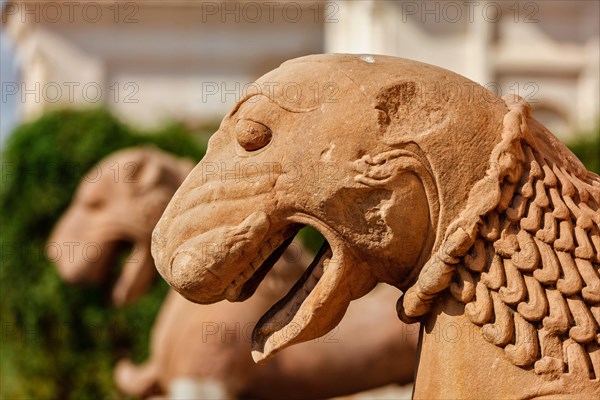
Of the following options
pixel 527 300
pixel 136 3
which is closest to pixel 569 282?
pixel 527 300

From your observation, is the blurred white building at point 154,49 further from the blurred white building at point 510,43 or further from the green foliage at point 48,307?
the green foliage at point 48,307

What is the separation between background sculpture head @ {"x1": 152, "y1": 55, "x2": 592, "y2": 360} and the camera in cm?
270

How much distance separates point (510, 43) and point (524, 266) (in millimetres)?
14073

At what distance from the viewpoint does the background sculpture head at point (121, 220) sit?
6.99 meters

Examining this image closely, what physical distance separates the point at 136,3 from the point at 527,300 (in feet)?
58.3

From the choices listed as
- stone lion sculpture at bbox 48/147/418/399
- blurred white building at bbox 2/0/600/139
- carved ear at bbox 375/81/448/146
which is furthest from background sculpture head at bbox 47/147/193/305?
blurred white building at bbox 2/0/600/139

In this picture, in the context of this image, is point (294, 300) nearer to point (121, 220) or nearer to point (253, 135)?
point (253, 135)

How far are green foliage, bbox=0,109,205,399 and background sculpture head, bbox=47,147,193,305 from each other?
2237 millimetres

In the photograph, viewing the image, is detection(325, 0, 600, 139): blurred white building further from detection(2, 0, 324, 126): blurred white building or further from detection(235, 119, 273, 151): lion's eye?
detection(235, 119, 273, 151): lion's eye

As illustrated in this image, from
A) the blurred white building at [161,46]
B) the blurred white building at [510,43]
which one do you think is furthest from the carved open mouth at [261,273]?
the blurred white building at [161,46]

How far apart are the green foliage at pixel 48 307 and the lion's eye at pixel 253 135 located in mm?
6871

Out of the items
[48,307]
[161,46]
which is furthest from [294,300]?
[161,46]

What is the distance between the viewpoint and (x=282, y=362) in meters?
5.98

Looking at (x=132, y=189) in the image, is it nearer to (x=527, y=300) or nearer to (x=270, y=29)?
(x=527, y=300)
